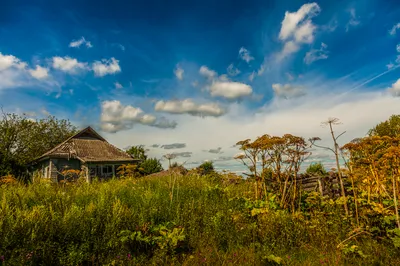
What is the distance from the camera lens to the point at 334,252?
4184 mm

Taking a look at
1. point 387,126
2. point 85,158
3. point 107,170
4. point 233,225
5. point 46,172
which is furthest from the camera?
point 387,126

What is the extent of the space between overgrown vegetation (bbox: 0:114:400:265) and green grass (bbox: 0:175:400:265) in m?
0.02

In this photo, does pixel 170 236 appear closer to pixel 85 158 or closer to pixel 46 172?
pixel 85 158

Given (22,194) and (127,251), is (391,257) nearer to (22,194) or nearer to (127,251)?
(127,251)

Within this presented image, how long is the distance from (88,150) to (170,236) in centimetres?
2333

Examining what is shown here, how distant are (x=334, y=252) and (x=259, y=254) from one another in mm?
1227

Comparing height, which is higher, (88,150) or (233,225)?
(88,150)

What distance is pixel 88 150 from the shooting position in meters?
25.1

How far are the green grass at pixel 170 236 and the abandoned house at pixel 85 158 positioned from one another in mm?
18913

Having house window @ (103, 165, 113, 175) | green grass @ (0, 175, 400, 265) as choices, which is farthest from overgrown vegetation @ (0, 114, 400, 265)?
house window @ (103, 165, 113, 175)

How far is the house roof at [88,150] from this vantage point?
76.6 feet

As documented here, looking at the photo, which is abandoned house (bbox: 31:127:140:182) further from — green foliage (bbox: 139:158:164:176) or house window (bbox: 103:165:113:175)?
green foliage (bbox: 139:158:164:176)

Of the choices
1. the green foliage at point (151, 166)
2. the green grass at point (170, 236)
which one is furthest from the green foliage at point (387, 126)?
the green grass at point (170, 236)

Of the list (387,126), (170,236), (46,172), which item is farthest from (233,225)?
(387,126)
